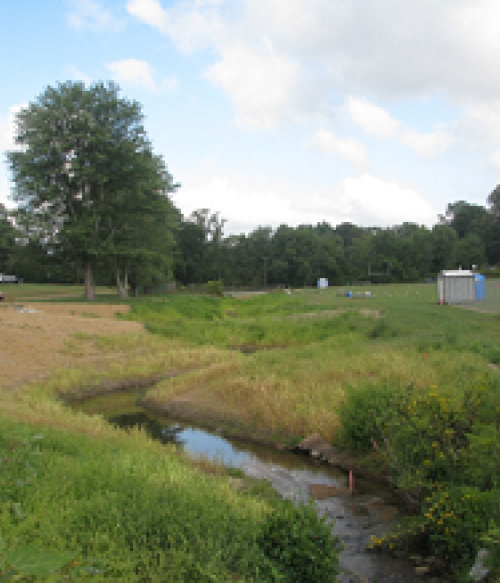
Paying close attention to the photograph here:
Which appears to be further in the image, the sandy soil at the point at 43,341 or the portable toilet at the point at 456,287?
the portable toilet at the point at 456,287

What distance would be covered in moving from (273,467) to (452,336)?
35.8ft

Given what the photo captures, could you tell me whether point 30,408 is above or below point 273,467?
above

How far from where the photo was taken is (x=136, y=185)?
39125mm

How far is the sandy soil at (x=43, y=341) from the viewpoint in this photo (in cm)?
1711

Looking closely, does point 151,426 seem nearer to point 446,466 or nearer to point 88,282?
point 446,466

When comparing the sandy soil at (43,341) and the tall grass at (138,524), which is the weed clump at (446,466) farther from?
the sandy soil at (43,341)

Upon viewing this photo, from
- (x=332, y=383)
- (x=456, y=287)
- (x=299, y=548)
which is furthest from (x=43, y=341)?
(x=456, y=287)

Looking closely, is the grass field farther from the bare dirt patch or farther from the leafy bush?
the leafy bush

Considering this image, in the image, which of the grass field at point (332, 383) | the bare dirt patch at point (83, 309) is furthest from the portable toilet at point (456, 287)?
the bare dirt patch at point (83, 309)

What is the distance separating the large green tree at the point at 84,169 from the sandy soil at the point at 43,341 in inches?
403

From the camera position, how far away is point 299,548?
4.88 m

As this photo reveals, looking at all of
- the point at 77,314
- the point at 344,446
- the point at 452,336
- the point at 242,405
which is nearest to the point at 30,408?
the point at 242,405

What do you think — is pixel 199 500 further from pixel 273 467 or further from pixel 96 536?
pixel 273 467

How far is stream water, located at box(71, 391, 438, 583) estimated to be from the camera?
19.9 feet
